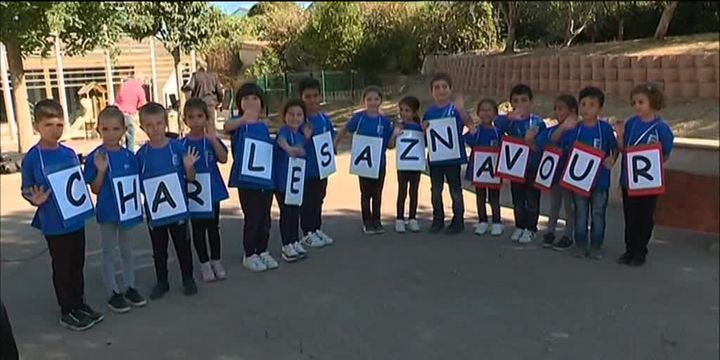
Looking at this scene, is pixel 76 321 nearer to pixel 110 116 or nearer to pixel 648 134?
pixel 110 116

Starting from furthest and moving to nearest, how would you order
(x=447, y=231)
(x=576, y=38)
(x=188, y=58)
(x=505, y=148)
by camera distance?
(x=576, y=38) < (x=188, y=58) < (x=447, y=231) < (x=505, y=148)

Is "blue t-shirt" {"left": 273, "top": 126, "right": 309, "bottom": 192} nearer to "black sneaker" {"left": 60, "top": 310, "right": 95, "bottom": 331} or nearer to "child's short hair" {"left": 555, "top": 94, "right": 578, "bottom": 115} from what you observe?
"black sneaker" {"left": 60, "top": 310, "right": 95, "bottom": 331}

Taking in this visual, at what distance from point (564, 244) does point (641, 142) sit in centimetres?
110

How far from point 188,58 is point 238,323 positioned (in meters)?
16.1

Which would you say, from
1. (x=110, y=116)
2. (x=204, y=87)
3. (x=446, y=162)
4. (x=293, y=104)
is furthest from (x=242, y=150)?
(x=204, y=87)

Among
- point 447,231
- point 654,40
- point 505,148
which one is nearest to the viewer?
point 505,148

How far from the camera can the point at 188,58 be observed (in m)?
19.5

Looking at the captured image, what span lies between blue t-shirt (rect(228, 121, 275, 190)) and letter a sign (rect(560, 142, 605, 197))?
7.69 ft

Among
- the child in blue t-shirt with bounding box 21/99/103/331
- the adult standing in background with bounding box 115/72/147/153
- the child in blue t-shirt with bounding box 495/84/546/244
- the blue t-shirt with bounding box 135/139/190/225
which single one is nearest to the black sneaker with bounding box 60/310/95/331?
the child in blue t-shirt with bounding box 21/99/103/331

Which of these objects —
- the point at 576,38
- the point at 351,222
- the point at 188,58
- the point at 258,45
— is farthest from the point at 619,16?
the point at 351,222

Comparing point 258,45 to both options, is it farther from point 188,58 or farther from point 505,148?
point 505,148

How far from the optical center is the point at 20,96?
41.3ft

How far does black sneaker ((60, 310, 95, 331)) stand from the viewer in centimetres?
434

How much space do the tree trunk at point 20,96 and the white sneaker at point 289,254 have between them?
8.50 meters
